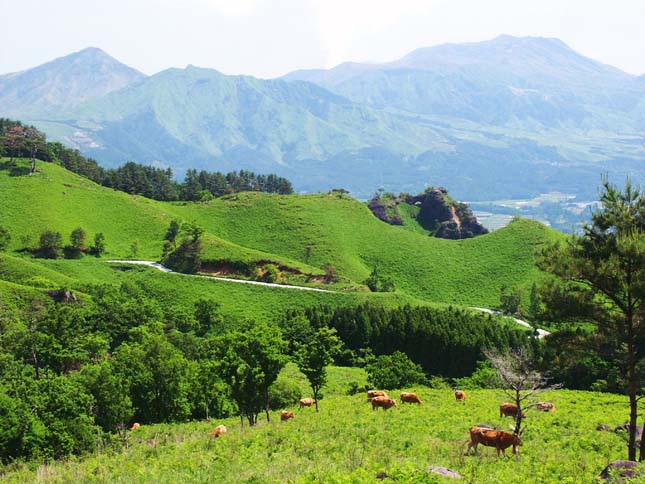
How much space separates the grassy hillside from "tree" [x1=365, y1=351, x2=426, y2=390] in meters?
52.2

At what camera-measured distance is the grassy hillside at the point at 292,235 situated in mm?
132500

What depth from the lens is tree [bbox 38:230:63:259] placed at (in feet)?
398

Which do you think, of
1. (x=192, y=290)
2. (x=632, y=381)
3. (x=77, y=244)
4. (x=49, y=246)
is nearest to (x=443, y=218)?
(x=192, y=290)

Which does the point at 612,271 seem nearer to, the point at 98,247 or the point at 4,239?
the point at 98,247

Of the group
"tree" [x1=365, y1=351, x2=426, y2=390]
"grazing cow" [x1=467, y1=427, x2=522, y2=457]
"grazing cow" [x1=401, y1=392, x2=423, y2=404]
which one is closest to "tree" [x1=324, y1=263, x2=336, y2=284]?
"tree" [x1=365, y1=351, x2=426, y2=390]

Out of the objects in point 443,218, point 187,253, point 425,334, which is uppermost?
point 443,218

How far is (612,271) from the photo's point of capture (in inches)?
1012

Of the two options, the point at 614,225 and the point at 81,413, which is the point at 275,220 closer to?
the point at 81,413

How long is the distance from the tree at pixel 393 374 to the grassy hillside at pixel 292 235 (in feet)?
171

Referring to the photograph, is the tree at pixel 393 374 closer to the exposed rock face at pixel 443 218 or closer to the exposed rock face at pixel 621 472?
the exposed rock face at pixel 621 472

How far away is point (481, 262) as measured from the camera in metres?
144

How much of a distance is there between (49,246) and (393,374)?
91299 mm

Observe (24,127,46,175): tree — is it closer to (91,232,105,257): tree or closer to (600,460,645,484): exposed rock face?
(91,232,105,257): tree

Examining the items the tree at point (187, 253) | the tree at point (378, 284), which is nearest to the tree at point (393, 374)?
the tree at point (378, 284)
